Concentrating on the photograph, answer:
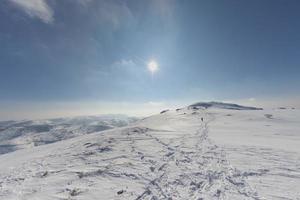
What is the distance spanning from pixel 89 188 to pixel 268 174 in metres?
9.51

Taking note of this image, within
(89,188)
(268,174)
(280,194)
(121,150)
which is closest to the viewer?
(280,194)

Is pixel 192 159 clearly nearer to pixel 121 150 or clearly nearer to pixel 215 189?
pixel 215 189

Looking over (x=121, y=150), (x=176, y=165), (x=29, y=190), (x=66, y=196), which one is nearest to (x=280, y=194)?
(x=176, y=165)

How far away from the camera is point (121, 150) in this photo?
19.7 metres

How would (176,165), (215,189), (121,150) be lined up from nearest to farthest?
1. (215,189)
2. (176,165)
3. (121,150)

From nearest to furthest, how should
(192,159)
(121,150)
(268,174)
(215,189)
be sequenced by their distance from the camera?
1. (215,189)
2. (268,174)
3. (192,159)
4. (121,150)

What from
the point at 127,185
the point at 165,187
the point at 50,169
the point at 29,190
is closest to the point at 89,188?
the point at 127,185

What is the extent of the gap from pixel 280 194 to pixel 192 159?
696 centimetres

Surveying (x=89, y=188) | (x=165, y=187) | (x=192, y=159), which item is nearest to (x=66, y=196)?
(x=89, y=188)

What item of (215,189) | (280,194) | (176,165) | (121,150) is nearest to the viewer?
(280,194)

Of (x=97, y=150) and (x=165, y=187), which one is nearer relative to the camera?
(x=165, y=187)

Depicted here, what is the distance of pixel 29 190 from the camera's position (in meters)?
10.9

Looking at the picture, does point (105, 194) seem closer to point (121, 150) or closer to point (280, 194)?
point (280, 194)

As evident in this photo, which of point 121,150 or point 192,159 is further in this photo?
point 121,150
